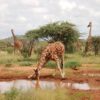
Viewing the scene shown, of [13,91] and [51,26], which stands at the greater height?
[51,26]

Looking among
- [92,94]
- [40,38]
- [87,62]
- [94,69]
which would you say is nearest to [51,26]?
[40,38]

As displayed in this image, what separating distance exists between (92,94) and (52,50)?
7.68m

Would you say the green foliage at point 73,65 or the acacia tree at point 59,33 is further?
the acacia tree at point 59,33

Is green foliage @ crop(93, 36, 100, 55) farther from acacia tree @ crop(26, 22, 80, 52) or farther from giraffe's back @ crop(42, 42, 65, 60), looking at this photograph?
giraffe's back @ crop(42, 42, 65, 60)

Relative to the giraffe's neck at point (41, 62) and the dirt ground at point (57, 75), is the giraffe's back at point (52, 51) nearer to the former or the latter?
the giraffe's neck at point (41, 62)

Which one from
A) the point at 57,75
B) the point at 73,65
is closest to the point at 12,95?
the point at 57,75

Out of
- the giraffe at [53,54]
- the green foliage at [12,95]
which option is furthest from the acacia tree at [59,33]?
the green foliage at [12,95]

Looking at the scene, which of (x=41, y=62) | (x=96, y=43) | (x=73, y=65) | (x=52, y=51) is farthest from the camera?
(x=96, y=43)

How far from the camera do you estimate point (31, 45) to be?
3916cm

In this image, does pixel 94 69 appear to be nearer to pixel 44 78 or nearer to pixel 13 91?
pixel 44 78

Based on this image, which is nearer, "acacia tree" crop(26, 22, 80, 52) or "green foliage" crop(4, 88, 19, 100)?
"green foliage" crop(4, 88, 19, 100)

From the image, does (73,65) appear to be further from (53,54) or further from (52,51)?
(52,51)

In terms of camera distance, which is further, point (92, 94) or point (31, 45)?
point (31, 45)

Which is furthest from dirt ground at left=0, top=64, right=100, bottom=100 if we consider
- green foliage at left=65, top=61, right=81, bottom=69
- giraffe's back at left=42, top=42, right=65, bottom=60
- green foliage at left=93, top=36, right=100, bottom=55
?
green foliage at left=93, top=36, right=100, bottom=55
